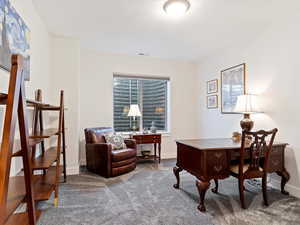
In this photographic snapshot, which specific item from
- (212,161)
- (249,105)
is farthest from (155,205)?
(249,105)

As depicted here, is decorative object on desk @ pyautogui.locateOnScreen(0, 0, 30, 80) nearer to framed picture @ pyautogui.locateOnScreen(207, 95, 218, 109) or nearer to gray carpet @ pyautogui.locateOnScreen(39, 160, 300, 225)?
gray carpet @ pyautogui.locateOnScreen(39, 160, 300, 225)

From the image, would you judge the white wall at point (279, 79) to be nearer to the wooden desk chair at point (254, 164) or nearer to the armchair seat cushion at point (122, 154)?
the wooden desk chair at point (254, 164)

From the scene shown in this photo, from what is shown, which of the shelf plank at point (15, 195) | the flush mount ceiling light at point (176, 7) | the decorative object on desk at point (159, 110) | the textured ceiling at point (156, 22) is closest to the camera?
the shelf plank at point (15, 195)

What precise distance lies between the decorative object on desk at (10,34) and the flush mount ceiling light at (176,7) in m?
1.65

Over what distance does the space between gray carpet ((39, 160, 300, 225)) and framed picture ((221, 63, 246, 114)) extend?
1.49m

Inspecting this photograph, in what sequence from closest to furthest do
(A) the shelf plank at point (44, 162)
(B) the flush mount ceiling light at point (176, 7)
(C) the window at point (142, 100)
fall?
(A) the shelf plank at point (44, 162)
(B) the flush mount ceiling light at point (176, 7)
(C) the window at point (142, 100)

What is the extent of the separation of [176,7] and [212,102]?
2.55 m

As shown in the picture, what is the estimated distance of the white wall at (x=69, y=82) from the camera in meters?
3.38

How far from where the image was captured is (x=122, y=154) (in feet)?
11.0

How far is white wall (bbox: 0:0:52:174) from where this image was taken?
1962 millimetres

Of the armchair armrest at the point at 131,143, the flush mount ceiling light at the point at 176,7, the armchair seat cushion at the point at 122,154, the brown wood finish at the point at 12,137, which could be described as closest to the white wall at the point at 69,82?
the armchair seat cushion at the point at 122,154

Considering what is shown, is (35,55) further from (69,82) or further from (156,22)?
(156,22)

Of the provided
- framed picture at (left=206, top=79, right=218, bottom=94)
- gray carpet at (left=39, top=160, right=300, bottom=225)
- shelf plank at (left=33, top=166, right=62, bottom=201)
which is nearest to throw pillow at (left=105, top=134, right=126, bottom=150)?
gray carpet at (left=39, top=160, right=300, bottom=225)

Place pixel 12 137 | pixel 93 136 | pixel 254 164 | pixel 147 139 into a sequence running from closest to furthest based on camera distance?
pixel 12 137 < pixel 254 164 < pixel 93 136 < pixel 147 139
